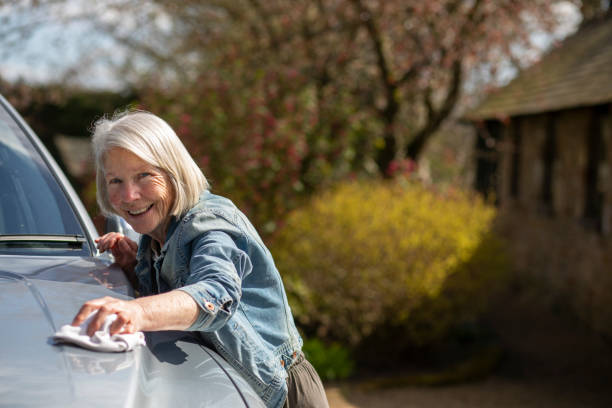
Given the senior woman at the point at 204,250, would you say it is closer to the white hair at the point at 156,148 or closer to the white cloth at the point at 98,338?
the white hair at the point at 156,148

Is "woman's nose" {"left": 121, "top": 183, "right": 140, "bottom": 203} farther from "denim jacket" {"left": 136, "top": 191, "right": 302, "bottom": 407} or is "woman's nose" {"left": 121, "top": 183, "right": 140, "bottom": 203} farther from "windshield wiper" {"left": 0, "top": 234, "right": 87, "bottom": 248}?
"windshield wiper" {"left": 0, "top": 234, "right": 87, "bottom": 248}

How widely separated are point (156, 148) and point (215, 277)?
44cm

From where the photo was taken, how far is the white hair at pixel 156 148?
80.4 inches

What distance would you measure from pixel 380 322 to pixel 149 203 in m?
6.36

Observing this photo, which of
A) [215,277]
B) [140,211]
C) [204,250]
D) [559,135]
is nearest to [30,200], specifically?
[140,211]

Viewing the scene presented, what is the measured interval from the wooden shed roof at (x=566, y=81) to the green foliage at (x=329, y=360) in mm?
5078

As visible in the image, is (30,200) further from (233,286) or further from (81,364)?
(81,364)

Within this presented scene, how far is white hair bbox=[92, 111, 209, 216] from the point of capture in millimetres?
2041

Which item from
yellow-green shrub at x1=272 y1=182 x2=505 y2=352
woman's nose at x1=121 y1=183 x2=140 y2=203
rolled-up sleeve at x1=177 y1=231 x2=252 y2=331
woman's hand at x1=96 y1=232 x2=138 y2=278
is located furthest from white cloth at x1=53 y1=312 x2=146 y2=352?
yellow-green shrub at x1=272 y1=182 x2=505 y2=352

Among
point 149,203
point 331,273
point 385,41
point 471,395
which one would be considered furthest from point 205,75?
point 149,203

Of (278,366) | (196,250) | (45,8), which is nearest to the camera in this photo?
(196,250)

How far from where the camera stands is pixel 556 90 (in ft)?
42.8

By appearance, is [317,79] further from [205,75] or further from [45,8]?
[45,8]

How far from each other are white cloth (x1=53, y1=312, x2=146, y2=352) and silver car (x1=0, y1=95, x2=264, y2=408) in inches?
0.6
